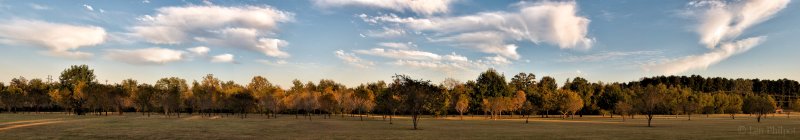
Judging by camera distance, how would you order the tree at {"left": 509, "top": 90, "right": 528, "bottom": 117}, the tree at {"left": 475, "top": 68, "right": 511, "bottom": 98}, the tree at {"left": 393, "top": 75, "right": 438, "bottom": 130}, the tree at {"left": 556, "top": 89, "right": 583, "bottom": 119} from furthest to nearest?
the tree at {"left": 475, "top": 68, "right": 511, "bottom": 98} < the tree at {"left": 509, "top": 90, "right": 528, "bottom": 117} < the tree at {"left": 556, "top": 89, "right": 583, "bottom": 119} < the tree at {"left": 393, "top": 75, "right": 438, "bottom": 130}

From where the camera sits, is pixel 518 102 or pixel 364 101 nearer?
pixel 364 101

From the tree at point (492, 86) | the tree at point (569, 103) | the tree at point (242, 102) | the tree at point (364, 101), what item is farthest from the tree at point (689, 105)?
the tree at point (242, 102)

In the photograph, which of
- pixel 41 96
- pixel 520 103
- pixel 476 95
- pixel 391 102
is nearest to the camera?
pixel 391 102

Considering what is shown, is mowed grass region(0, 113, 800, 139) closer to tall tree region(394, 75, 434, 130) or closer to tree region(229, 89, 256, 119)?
tall tree region(394, 75, 434, 130)

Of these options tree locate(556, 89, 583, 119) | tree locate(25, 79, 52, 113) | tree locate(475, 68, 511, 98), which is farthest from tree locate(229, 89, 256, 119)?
tree locate(556, 89, 583, 119)

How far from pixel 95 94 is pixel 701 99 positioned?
21072 centimetres

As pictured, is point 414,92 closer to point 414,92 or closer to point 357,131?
point 414,92

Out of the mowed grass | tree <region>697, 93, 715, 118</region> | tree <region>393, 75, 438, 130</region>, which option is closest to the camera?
the mowed grass

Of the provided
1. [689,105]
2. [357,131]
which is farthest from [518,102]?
[357,131]

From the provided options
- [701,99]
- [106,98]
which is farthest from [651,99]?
[106,98]

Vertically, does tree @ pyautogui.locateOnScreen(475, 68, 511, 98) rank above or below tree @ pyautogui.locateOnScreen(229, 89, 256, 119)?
above

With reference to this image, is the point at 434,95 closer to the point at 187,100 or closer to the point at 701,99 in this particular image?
the point at 187,100

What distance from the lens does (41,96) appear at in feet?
579

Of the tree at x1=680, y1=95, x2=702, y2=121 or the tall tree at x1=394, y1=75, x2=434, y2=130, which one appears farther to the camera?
the tree at x1=680, y1=95, x2=702, y2=121
